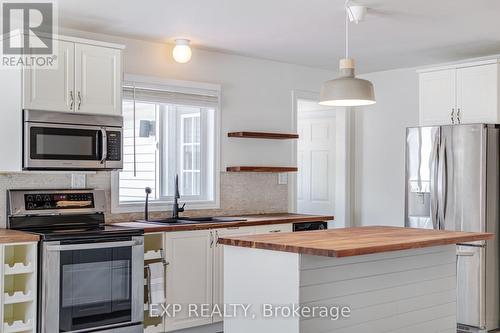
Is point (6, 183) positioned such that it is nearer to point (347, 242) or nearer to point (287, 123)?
point (347, 242)

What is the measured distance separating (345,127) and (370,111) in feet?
1.09

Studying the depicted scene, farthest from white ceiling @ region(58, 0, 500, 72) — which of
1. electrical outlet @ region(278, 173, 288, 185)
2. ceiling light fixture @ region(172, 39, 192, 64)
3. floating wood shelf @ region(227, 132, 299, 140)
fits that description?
electrical outlet @ region(278, 173, 288, 185)

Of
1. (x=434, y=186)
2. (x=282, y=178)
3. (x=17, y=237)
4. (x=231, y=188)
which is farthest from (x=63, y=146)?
(x=434, y=186)

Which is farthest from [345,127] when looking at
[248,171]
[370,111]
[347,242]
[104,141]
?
[347,242]

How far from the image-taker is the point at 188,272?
4.73 meters

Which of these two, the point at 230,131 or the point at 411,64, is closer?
the point at 230,131

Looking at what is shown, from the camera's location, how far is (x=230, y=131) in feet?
18.7

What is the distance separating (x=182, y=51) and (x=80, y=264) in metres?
2.01

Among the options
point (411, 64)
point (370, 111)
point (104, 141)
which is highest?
point (411, 64)

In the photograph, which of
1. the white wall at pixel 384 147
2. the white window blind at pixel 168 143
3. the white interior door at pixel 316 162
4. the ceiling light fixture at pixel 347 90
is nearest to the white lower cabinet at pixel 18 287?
the white window blind at pixel 168 143

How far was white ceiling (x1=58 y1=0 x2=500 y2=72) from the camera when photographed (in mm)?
4031

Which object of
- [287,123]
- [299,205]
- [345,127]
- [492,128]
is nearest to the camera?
[492,128]

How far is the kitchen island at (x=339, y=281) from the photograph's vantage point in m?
3.17

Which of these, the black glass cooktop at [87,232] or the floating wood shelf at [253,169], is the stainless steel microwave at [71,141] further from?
the floating wood shelf at [253,169]
